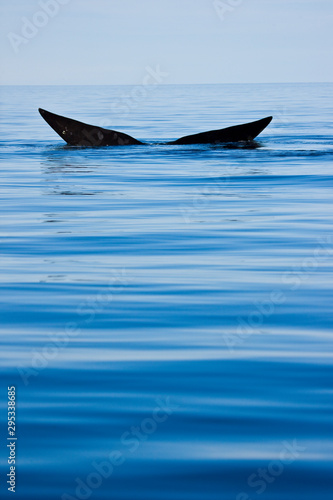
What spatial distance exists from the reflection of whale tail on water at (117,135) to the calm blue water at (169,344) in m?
8.40

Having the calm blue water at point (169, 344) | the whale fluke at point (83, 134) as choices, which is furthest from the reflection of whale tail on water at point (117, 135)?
the calm blue water at point (169, 344)

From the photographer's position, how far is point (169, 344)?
23.7 ft

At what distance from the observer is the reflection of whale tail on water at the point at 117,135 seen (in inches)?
953

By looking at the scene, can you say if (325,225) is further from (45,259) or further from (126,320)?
(126,320)

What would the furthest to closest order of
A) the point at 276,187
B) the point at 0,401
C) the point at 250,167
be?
the point at 250,167 < the point at 276,187 < the point at 0,401

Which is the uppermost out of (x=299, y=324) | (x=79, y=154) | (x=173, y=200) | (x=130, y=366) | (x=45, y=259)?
(x=79, y=154)

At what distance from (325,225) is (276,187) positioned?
13.8 ft

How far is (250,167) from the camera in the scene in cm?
2008

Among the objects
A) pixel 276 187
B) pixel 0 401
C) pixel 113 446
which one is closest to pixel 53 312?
pixel 0 401

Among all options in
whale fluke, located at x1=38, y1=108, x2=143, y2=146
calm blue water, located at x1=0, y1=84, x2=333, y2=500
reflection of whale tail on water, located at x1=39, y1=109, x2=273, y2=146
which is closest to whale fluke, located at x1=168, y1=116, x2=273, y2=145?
reflection of whale tail on water, located at x1=39, y1=109, x2=273, y2=146

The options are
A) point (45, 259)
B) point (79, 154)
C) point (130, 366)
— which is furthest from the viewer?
point (79, 154)

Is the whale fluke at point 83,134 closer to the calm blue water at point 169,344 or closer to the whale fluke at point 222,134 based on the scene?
the whale fluke at point 222,134

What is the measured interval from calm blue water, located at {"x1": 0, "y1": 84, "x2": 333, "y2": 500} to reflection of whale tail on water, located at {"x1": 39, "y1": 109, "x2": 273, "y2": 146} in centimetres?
840

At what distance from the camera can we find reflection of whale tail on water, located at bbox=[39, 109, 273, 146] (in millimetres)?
24203
